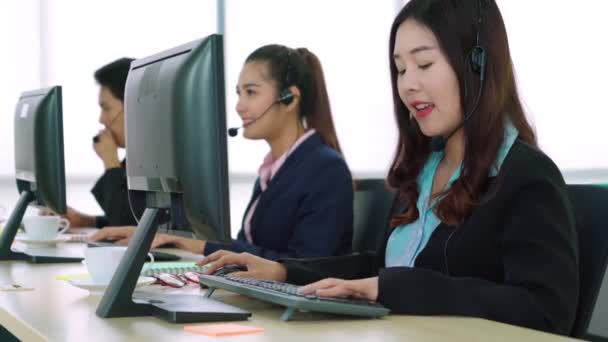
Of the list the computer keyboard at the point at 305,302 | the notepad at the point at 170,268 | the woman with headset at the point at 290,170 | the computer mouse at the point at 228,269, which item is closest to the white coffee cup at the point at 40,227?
the woman with headset at the point at 290,170

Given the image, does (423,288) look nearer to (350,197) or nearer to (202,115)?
(202,115)

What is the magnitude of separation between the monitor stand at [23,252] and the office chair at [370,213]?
73 cm

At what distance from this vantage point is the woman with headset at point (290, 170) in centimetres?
238

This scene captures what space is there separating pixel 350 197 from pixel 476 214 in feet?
3.17

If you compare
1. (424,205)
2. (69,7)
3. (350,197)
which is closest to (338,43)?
(69,7)

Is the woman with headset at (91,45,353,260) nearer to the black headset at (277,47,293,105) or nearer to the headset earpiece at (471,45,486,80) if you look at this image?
the black headset at (277,47,293,105)

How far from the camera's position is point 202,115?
1.27 metres

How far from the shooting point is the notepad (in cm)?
180

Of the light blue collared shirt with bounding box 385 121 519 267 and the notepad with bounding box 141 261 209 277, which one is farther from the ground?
the light blue collared shirt with bounding box 385 121 519 267

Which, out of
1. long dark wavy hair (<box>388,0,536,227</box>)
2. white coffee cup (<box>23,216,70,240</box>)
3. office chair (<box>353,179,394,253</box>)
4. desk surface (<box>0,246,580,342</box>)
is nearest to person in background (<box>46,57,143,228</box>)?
white coffee cup (<box>23,216,70,240</box>)

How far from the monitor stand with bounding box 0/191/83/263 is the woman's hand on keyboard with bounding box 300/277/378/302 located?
102 cm

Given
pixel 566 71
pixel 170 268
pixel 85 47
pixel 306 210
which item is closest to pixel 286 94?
pixel 306 210

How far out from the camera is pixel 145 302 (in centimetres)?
133

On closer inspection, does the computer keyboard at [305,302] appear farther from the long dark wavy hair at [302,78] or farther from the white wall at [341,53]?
the white wall at [341,53]
